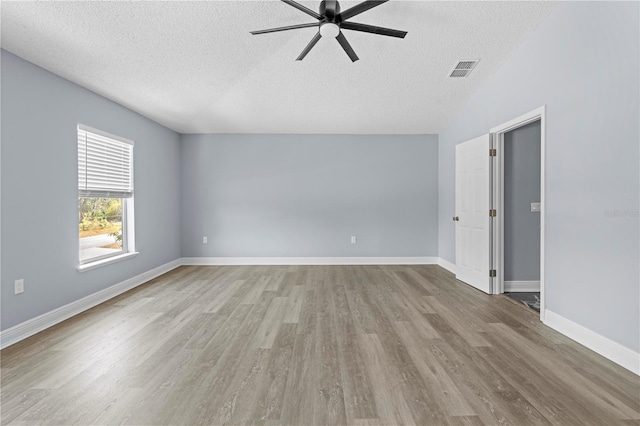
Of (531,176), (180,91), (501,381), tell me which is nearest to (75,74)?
(180,91)

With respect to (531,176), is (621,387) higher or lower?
lower

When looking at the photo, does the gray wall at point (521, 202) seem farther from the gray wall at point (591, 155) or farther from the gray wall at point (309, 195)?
the gray wall at point (309, 195)

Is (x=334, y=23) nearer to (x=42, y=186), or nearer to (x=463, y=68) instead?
(x=463, y=68)

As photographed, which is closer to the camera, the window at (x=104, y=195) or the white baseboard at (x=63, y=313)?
the white baseboard at (x=63, y=313)

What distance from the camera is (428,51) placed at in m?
3.46

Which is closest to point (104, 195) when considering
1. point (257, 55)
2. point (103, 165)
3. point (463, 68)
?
point (103, 165)

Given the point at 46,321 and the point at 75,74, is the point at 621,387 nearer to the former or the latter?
the point at 46,321

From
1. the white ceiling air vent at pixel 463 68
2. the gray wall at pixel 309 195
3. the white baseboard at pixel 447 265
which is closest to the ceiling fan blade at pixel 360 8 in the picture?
the white ceiling air vent at pixel 463 68

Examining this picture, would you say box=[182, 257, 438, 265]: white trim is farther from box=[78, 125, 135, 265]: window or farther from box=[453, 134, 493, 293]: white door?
box=[78, 125, 135, 265]: window

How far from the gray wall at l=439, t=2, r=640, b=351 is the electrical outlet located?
498cm

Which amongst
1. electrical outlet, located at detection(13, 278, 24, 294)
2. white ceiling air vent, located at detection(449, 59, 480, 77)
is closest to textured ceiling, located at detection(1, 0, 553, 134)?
white ceiling air vent, located at detection(449, 59, 480, 77)

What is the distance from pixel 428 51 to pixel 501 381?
11.1 ft

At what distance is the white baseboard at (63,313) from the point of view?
2.56 meters

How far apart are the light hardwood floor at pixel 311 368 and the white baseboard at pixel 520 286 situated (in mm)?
507
